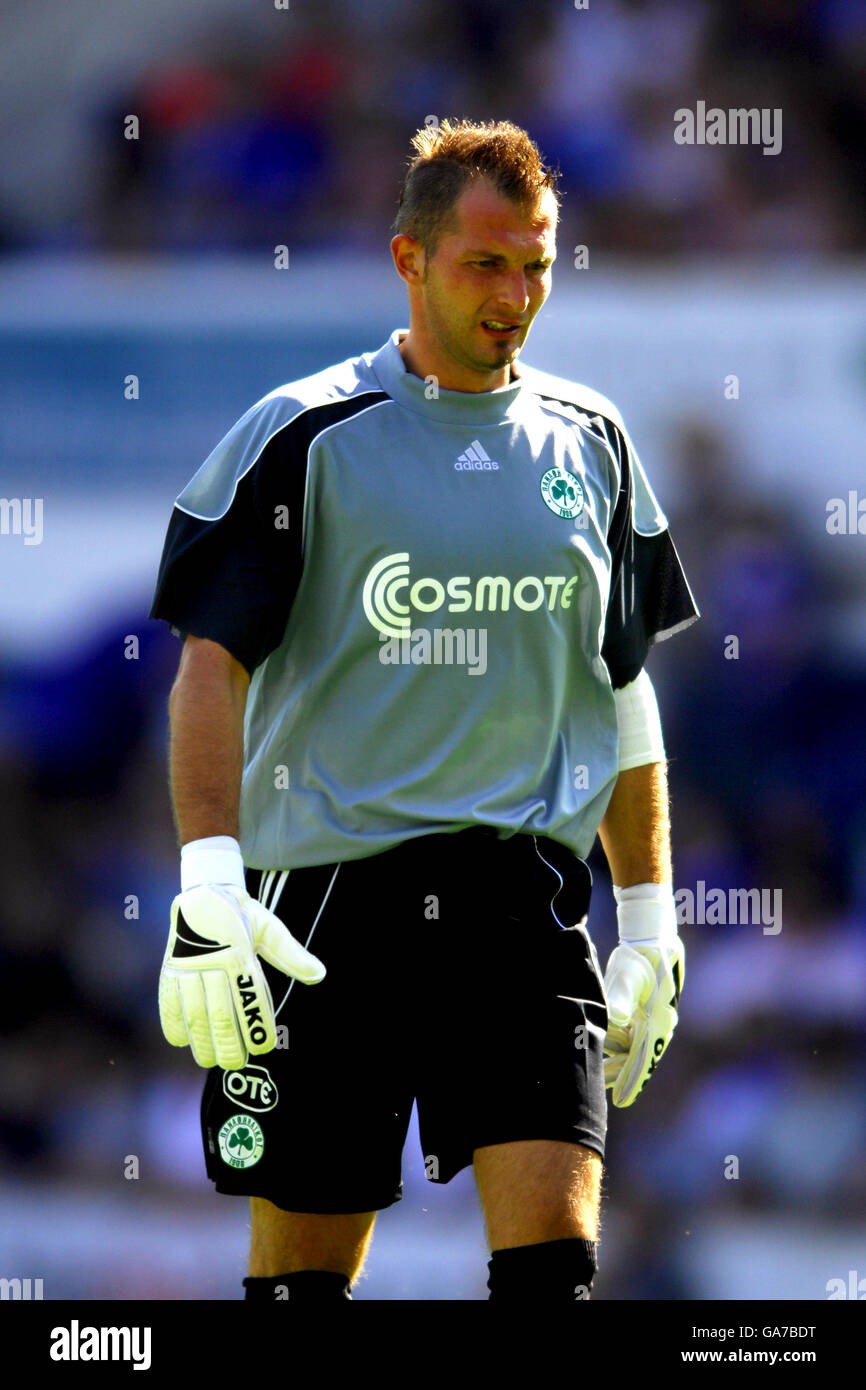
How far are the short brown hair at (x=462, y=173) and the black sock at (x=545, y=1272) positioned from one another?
1436mm

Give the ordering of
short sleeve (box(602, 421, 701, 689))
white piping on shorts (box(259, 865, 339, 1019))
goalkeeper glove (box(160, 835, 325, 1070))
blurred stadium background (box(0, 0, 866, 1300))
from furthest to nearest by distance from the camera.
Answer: blurred stadium background (box(0, 0, 866, 1300)) < short sleeve (box(602, 421, 701, 689)) < white piping on shorts (box(259, 865, 339, 1019)) < goalkeeper glove (box(160, 835, 325, 1070))

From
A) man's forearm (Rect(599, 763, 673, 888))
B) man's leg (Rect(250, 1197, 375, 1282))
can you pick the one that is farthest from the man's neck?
man's leg (Rect(250, 1197, 375, 1282))

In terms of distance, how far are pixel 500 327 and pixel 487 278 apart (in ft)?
0.24

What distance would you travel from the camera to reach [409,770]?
8.79 ft

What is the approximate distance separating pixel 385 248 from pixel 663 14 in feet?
4.02

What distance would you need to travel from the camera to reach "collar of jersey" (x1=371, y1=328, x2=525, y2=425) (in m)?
2.80

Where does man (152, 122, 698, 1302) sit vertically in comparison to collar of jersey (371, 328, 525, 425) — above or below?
below

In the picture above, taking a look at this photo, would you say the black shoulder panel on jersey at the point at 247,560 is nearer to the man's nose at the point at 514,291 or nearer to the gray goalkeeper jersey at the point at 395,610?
the gray goalkeeper jersey at the point at 395,610

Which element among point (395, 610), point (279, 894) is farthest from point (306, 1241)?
point (395, 610)

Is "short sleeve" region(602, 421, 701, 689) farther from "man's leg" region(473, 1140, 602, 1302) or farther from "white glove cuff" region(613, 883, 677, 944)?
"man's leg" region(473, 1140, 602, 1302)

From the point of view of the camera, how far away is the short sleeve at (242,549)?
2670mm

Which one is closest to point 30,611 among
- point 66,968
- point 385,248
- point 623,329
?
point 66,968

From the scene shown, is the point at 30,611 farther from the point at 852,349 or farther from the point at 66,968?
the point at 852,349

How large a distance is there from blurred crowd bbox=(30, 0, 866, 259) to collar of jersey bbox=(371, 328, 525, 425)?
300cm
